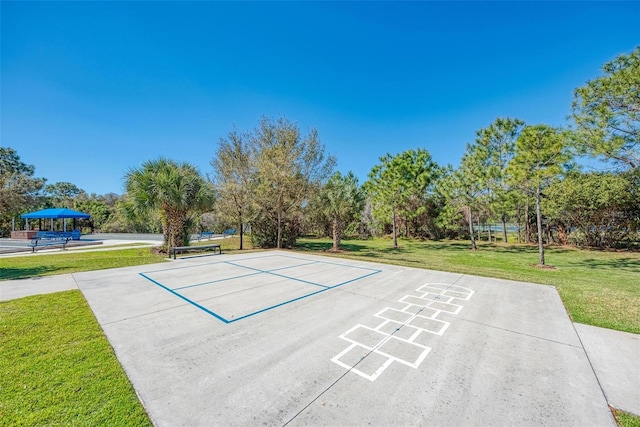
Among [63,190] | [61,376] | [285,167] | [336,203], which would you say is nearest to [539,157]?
[336,203]

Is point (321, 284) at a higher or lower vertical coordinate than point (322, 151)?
lower

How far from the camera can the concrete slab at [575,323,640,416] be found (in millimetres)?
2545

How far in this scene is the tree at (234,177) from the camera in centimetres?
1485

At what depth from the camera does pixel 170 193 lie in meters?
12.2

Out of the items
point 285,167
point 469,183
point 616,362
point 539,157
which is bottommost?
point 616,362

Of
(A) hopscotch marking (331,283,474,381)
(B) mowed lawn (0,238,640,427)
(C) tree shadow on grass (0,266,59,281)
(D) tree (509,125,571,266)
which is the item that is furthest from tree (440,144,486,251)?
(C) tree shadow on grass (0,266,59,281)

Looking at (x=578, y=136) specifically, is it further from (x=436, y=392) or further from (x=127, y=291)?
(x=127, y=291)

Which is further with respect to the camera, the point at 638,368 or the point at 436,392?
the point at 638,368

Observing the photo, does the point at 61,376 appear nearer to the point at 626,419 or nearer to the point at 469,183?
the point at 626,419

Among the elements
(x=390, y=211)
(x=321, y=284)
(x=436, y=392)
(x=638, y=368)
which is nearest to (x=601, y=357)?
(x=638, y=368)

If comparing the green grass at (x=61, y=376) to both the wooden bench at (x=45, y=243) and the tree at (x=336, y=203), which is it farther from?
the wooden bench at (x=45, y=243)

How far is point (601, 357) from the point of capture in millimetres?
3297

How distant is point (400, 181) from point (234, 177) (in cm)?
1129

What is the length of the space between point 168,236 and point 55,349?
36.0ft
